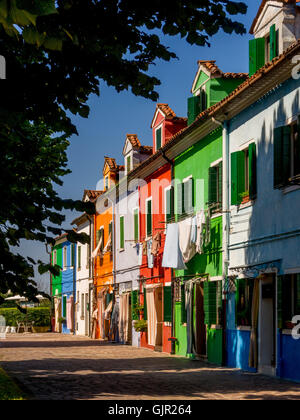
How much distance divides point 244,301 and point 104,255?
2072 centimetres

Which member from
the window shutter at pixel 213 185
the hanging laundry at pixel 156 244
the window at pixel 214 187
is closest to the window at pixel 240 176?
the window at pixel 214 187

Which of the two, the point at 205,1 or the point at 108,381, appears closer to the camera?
the point at 205,1

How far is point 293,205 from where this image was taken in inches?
583

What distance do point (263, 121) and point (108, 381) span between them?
6596 mm

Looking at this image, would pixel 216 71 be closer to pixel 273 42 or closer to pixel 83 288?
pixel 273 42

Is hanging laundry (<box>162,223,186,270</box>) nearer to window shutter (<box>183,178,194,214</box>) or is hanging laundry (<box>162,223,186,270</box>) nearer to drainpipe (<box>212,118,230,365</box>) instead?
window shutter (<box>183,178,194,214</box>)

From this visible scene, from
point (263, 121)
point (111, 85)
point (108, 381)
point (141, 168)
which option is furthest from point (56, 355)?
point (111, 85)

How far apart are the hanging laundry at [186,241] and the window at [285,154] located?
608 centimetres

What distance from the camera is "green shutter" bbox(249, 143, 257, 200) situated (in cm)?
1697

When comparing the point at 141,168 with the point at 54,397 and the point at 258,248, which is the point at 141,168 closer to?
the point at 258,248

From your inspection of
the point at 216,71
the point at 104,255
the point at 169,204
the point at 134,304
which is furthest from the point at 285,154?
the point at 104,255

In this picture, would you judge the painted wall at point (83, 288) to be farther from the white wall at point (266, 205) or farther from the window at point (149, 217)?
the white wall at point (266, 205)

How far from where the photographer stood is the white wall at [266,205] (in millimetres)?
14883

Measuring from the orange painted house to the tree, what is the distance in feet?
81.2
